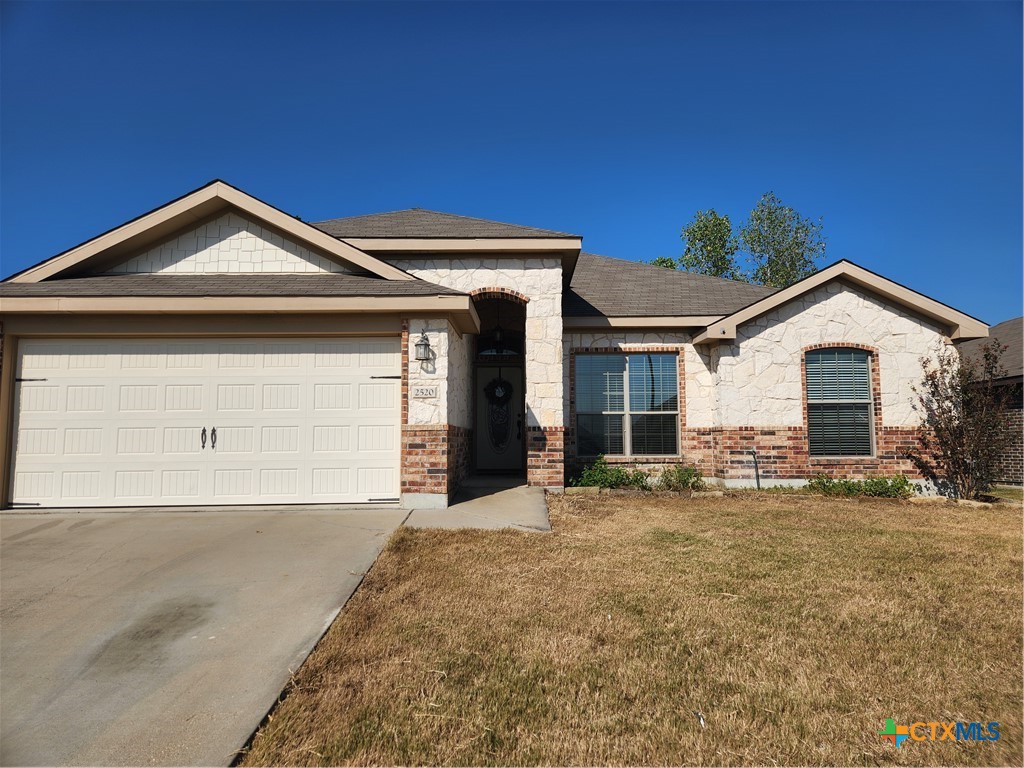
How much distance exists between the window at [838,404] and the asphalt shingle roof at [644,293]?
80.7 inches

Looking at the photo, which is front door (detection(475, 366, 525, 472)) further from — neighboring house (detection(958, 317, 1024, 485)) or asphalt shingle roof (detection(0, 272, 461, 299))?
neighboring house (detection(958, 317, 1024, 485))

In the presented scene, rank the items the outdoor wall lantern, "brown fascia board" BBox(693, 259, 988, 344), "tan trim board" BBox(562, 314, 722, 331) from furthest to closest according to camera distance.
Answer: "tan trim board" BBox(562, 314, 722, 331) → "brown fascia board" BBox(693, 259, 988, 344) → the outdoor wall lantern

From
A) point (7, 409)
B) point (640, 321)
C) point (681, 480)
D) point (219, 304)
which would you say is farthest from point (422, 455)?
point (7, 409)

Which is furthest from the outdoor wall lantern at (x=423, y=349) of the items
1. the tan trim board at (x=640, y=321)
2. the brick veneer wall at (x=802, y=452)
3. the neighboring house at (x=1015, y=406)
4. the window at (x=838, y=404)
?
the neighboring house at (x=1015, y=406)

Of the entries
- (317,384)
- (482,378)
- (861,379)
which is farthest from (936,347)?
(317,384)

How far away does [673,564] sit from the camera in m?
5.06

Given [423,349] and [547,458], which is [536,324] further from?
[423,349]

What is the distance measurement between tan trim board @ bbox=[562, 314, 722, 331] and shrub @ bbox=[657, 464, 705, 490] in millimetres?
2896

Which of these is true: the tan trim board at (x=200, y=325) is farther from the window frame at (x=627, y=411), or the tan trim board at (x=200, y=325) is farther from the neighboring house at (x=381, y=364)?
the window frame at (x=627, y=411)

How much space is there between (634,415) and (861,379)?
4.33 meters

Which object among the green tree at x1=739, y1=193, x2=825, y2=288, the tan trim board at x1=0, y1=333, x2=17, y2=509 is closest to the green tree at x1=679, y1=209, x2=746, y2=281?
the green tree at x1=739, y1=193, x2=825, y2=288

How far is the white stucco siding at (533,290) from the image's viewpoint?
377 inches

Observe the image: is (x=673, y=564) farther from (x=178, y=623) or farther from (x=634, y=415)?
(x=634, y=415)

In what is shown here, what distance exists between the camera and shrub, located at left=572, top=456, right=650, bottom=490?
9.86m
